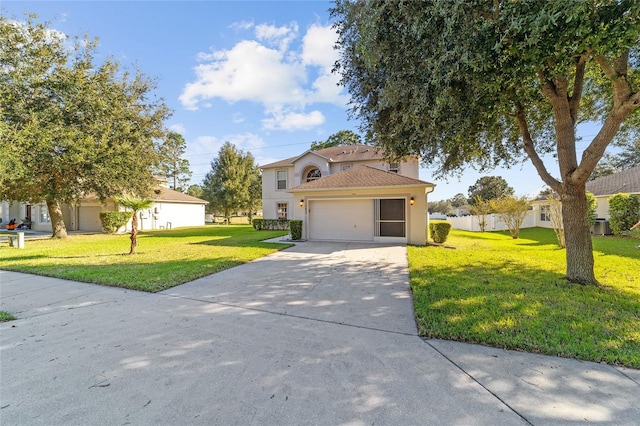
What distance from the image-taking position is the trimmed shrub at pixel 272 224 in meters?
20.9

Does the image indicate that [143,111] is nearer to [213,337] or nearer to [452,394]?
[213,337]

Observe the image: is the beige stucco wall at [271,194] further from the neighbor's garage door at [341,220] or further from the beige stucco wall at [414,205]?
the beige stucco wall at [414,205]

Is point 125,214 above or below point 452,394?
above

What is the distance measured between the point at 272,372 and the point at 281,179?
19.8 metres

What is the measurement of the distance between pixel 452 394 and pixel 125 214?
2456 cm

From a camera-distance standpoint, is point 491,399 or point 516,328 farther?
point 516,328

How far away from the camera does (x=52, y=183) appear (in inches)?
596

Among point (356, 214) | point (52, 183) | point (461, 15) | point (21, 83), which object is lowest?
point (356, 214)

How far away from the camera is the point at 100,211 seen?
2241 centimetres

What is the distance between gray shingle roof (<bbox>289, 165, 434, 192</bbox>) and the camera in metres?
12.5

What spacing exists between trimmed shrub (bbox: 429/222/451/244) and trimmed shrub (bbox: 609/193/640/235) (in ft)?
35.2

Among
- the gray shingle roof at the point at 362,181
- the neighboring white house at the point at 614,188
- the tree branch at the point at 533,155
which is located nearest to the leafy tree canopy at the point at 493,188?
the neighboring white house at the point at 614,188

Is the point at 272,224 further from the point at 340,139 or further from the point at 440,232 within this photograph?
the point at 340,139

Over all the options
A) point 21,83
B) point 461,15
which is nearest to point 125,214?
point 21,83
